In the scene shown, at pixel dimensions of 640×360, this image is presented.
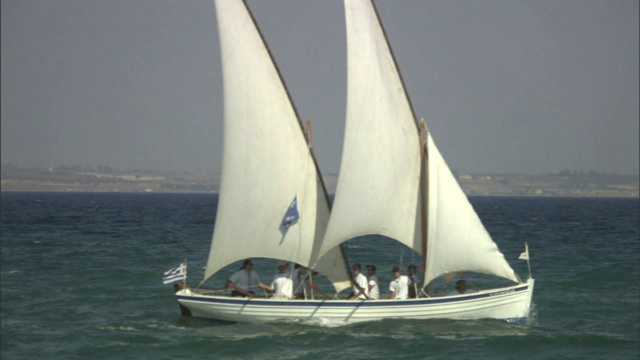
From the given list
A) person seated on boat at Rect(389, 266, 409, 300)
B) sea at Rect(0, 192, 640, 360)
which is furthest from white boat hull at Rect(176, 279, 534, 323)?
person seated on boat at Rect(389, 266, 409, 300)

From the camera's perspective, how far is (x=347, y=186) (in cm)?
3169

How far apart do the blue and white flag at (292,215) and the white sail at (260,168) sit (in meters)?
0.21

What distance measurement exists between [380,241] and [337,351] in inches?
2119

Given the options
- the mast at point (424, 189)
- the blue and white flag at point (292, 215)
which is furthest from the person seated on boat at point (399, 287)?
the blue and white flag at point (292, 215)

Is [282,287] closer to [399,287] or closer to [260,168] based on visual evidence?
[399,287]

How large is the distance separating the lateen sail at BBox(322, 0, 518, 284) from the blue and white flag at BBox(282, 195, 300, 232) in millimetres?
1288

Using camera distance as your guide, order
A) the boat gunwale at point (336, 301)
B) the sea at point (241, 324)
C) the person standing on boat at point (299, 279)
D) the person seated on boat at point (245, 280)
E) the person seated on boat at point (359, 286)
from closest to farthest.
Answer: the sea at point (241, 324) → the boat gunwale at point (336, 301) → the person seated on boat at point (359, 286) → the person seated on boat at point (245, 280) → the person standing on boat at point (299, 279)

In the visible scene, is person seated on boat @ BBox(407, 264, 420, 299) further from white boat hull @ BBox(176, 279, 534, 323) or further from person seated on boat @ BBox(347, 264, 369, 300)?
person seated on boat @ BBox(347, 264, 369, 300)

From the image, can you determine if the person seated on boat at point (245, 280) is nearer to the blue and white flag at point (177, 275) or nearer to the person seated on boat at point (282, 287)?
the person seated on boat at point (282, 287)

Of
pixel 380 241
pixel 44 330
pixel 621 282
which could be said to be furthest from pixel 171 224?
pixel 44 330

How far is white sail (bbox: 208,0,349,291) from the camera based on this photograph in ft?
104

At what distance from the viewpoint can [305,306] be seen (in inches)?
1203

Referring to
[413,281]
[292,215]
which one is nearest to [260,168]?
[292,215]

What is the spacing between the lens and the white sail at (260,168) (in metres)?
31.8
